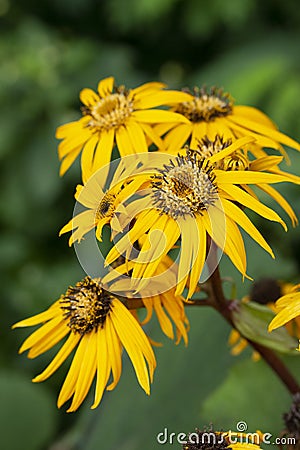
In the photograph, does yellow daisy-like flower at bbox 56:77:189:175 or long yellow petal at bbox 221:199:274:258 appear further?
yellow daisy-like flower at bbox 56:77:189:175

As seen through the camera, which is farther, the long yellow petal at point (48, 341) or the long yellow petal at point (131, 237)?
the long yellow petal at point (48, 341)

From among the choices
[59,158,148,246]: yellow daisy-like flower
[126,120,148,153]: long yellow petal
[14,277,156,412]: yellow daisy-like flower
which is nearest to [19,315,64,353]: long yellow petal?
[14,277,156,412]: yellow daisy-like flower

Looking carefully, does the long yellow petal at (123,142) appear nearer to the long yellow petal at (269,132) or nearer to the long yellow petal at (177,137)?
the long yellow petal at (177,137)

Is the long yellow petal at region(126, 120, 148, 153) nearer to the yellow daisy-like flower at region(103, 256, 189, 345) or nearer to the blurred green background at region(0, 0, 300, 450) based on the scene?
the yellow daisy-like flower at region(103, 256, 189, 345)

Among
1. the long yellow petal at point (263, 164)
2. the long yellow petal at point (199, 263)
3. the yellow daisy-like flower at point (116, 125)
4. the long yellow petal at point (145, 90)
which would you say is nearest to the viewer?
the long yellow petal at point (199, 263)

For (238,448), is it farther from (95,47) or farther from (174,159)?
(95,47)

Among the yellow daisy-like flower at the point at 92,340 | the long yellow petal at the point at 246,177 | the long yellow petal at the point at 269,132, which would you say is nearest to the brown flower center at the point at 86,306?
the yellow daisy-like flower at the point at 92,340

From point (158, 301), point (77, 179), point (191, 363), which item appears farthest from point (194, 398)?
point (77, 179)
